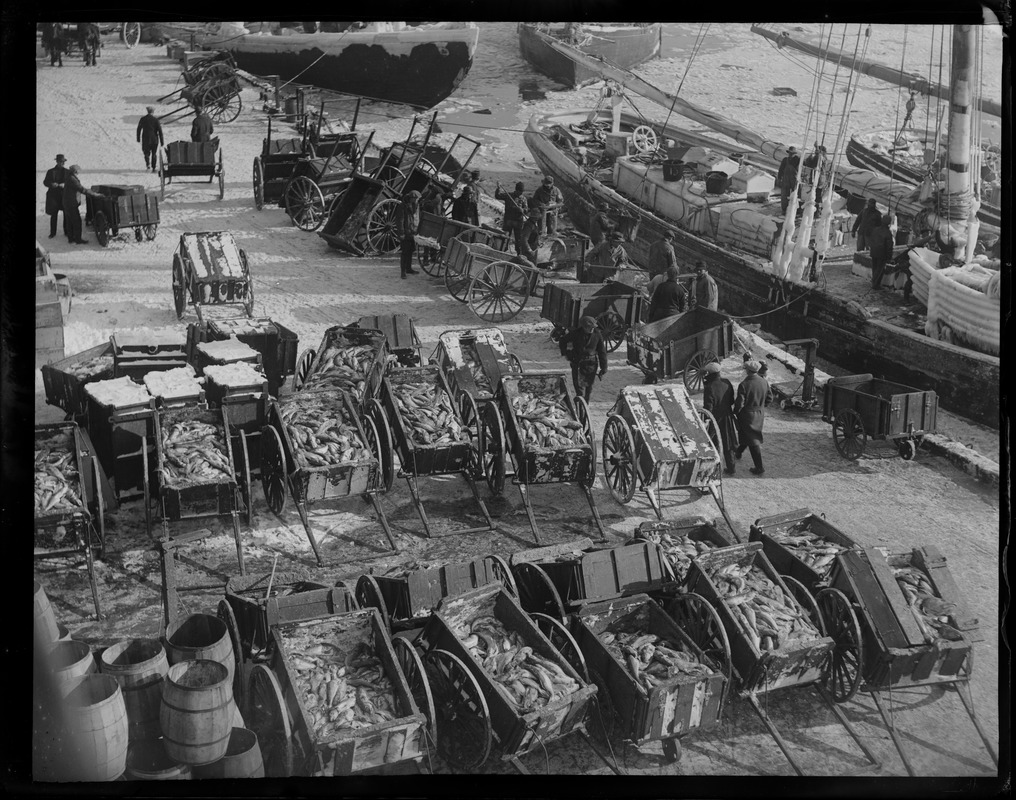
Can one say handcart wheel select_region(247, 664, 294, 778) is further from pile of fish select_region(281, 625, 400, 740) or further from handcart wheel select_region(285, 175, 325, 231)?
handcart wheel select_region(285, 175, 325, 231)

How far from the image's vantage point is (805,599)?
9.84 meters

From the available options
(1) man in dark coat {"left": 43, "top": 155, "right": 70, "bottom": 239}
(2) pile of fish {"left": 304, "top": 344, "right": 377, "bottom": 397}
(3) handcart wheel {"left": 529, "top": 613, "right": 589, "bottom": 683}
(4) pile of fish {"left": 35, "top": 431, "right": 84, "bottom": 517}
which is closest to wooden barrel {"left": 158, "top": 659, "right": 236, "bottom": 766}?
(3) handcart wheel {"left": 529, "top": 613, "right": 589, "bottom": 683}

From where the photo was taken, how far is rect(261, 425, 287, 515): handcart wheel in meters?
11.8

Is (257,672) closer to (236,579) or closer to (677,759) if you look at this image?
(236,579)

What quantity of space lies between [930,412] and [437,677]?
748 cm

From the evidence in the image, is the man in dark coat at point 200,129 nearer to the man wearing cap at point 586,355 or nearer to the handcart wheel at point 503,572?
the man wearing cap at point 586,355

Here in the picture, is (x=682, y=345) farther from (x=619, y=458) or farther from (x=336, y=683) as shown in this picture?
(x=336, y=683)

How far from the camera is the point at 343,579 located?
11.2 meters

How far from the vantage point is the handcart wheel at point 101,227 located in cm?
1950

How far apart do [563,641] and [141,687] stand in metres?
3.22

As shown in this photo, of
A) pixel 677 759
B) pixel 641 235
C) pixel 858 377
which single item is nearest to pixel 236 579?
pixel 677 759

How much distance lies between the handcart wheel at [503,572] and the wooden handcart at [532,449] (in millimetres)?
1859

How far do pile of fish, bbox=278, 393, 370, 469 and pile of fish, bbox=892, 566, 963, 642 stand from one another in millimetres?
5260

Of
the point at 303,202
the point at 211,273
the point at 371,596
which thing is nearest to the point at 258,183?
the point at 303,202
